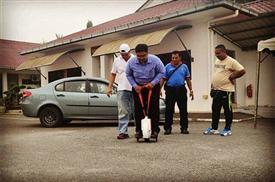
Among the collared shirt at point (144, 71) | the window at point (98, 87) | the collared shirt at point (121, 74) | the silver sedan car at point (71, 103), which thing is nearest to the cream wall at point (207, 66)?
the silver sedan car at point (71, 103)

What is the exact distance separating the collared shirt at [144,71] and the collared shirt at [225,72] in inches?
41.8

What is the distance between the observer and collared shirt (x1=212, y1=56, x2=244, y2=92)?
17.9ft

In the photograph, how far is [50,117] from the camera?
25.7 feet

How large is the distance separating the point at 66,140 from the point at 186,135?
1919 millimetres

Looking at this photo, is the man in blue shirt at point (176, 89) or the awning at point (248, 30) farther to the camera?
the awning at point (248, 30)

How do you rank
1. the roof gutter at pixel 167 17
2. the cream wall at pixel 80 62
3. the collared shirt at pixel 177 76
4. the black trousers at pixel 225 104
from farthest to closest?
the cream wall at pixel 80 62, the roof gutter at pixel 167 17, the collared shirt at pixel 177 76, the black trousers at pixel 225 104

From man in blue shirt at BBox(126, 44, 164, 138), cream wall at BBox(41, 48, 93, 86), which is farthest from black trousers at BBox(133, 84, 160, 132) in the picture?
cream wall at BBox(41, 48, 93, 86)

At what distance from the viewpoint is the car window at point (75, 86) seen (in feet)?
26.0

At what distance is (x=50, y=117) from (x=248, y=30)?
5849 millimetres

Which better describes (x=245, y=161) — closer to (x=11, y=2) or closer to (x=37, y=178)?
(x=37, y=178)

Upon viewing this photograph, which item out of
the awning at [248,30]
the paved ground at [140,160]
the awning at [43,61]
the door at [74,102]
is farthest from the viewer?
the awning at [43,61]

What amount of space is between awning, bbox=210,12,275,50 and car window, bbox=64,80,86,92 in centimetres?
433

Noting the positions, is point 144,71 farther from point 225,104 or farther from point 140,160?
point 140,160

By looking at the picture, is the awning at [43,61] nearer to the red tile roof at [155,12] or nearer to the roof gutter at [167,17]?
the roof gutter at [167,17]
